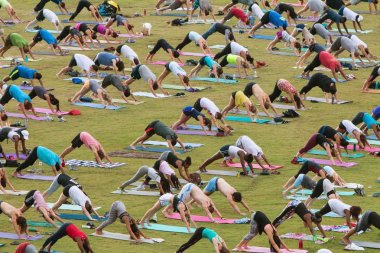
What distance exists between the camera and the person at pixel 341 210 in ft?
143

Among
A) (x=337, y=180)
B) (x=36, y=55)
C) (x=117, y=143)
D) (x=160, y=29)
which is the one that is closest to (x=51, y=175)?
(x=117, y=143)

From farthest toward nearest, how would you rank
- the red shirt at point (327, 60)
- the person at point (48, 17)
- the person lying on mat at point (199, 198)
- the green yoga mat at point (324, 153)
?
the person at point (48, 17) < the red shirt at point (327, 60) < the green yoga mat at point (324, 153) < the person lying on mat at point (199, 198)

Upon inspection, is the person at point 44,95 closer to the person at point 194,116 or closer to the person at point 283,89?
the person at point 194,116

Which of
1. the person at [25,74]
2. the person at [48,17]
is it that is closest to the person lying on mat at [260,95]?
the person at [25,74]

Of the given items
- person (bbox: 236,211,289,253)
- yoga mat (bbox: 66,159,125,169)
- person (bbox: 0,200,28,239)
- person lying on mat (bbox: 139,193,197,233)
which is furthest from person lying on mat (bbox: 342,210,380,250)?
yoga mat (bbox: 66,159,125,169)

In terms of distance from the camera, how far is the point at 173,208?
151 feet

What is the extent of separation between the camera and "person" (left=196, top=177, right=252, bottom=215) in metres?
46.2

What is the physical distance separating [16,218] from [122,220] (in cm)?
317

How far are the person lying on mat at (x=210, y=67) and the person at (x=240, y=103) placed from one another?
589cm

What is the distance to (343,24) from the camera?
7306cm

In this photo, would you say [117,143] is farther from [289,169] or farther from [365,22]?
[365,22]

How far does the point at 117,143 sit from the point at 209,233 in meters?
15.5

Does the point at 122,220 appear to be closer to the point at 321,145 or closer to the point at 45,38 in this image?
the point at 321,145

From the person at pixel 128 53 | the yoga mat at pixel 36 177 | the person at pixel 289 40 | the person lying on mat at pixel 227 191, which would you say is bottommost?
the person at pixel 289 40
